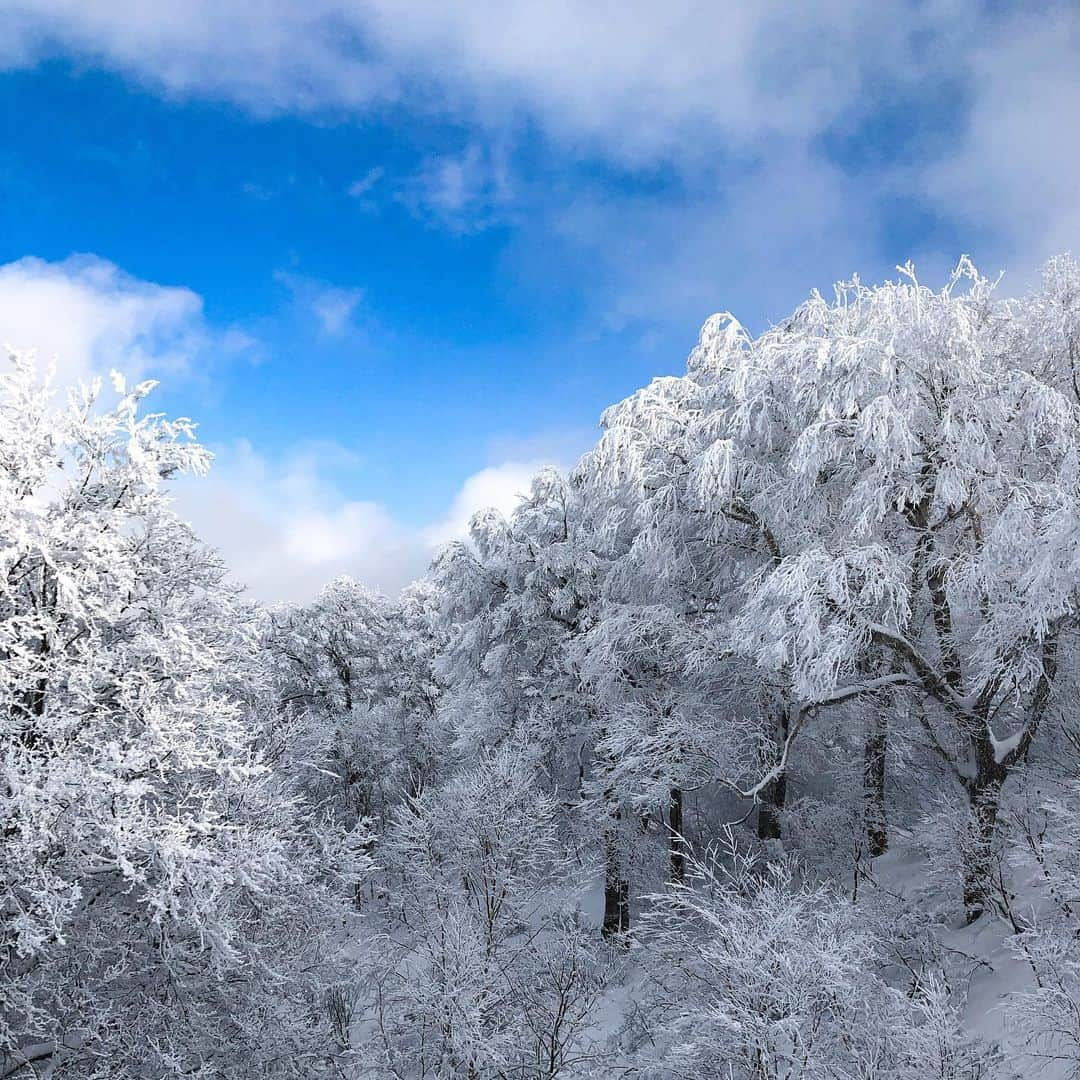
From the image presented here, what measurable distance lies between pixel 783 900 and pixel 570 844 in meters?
7.40

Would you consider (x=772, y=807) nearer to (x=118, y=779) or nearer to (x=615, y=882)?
(x=615, y=882)

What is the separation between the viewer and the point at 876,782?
1279 cm

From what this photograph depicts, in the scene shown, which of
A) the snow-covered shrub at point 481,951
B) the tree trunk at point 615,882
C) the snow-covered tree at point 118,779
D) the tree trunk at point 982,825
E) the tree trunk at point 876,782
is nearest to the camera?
the snow-covered tree at point 118,779

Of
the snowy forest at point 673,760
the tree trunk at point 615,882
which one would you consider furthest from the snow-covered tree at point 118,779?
the tree trunk at point 615,882

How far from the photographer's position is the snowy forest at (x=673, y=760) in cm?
A: 726

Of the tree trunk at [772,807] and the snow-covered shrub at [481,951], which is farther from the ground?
the tree trunk at [772,807]

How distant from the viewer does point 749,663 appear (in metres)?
12.6

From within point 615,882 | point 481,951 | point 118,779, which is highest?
point 118,779

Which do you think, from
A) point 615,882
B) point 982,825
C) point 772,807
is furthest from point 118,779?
point 772,807

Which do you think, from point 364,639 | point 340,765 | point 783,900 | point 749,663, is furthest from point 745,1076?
point 364,639

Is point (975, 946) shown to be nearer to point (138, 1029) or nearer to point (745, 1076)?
point (745, 1076)

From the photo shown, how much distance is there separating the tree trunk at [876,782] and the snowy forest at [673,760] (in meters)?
0.09

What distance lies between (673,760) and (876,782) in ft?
12.8

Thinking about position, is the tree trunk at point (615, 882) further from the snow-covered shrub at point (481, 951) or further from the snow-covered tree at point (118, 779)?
the snow-covered tree at point (118, 779)
